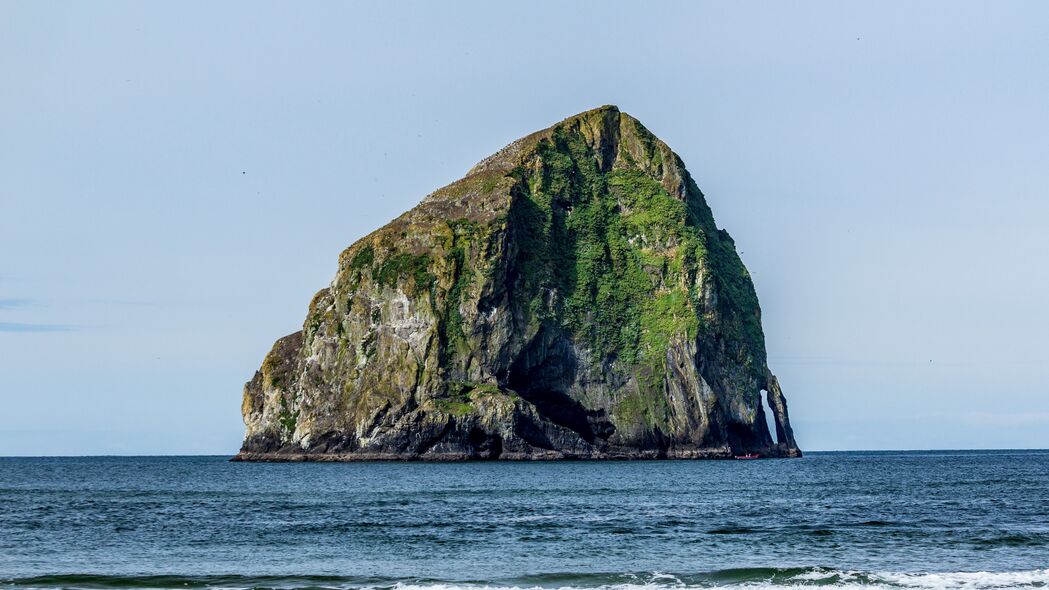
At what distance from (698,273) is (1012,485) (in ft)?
261

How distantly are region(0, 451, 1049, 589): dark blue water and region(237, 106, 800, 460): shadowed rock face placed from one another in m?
58.4

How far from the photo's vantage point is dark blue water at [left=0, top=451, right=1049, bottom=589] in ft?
143

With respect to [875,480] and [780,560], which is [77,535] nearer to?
[780,560]

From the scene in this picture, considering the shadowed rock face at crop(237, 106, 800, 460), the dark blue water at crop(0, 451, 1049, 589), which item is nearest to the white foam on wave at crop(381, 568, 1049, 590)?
the dark blue water at crop(0, 451, 1049, 589)

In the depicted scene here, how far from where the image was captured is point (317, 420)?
15788 centimetres

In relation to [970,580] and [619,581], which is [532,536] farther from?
[970,580]

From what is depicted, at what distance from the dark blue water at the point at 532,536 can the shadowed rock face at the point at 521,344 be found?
58409mm

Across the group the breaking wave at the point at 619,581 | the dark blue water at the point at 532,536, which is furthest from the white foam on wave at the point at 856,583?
the dark blue water at the point at 532,536

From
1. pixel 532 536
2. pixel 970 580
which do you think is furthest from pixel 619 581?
pixel 532 536

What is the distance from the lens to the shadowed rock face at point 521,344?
153125 mm

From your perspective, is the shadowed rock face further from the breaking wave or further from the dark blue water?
the breaking wave

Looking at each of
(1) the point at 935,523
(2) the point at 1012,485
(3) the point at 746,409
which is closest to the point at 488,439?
(3) the point at 746,409

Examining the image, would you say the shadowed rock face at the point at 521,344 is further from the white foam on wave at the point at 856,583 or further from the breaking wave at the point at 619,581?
the white foam on wave at the point at 856,583

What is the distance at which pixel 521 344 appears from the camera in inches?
6260
